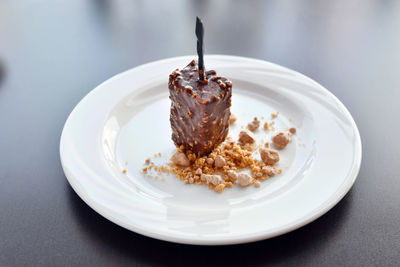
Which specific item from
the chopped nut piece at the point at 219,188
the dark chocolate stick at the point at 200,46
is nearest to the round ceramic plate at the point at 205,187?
the chopped nut piece at the point at 219,188

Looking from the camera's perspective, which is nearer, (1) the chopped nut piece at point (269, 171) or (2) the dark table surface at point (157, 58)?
(2) the dark table surface at point (157, 58)

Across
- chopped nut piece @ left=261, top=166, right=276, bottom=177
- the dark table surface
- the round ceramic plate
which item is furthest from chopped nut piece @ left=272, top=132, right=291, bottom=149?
the dark table surface

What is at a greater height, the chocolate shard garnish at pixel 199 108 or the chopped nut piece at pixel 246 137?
the chocolate shard garnish at pixel 199 108

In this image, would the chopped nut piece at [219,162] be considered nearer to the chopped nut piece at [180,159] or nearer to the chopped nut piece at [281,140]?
the chopped nut piece at [180,159]

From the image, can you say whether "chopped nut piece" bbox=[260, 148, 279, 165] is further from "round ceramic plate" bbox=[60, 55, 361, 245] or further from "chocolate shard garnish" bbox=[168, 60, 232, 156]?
"chocolate shard garnish" bbox=[168, 60, 232, 156]

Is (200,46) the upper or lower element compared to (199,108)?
upper

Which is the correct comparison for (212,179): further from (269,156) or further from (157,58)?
(157,58)

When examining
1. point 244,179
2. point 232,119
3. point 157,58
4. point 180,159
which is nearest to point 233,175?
point 244,179
